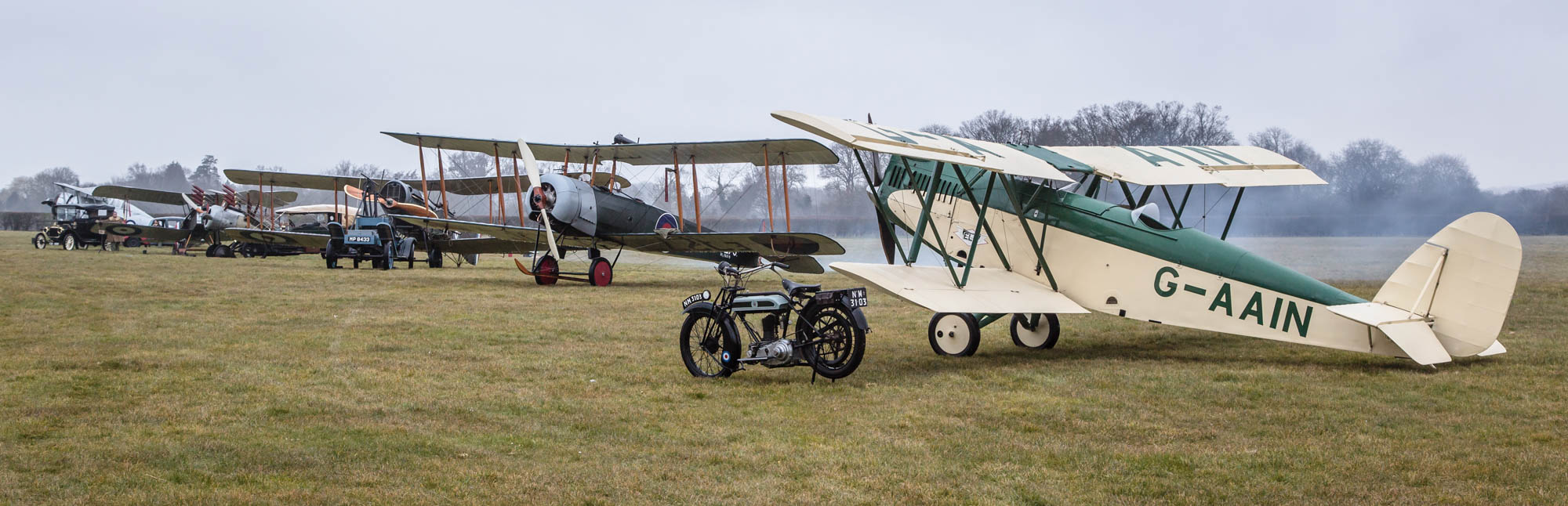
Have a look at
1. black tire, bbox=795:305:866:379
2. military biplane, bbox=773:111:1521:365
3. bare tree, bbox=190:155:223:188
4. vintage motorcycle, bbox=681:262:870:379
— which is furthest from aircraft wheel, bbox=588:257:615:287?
bare tree, bbox=190:155:223:188

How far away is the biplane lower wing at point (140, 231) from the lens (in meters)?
33.1

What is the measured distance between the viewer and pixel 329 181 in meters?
27.4

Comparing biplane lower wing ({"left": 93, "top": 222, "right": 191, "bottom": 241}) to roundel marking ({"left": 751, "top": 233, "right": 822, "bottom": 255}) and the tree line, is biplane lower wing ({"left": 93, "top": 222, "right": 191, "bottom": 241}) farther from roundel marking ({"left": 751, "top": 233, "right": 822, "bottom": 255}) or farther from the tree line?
roundel marking ({"left": 751, "top": 233, "right": 822, "bottom": 255})

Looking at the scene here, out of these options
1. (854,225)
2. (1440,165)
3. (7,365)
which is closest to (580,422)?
(7,365)

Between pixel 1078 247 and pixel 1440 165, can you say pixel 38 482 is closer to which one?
pixel 1078 247

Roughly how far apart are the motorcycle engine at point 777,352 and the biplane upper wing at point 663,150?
31.0 ft

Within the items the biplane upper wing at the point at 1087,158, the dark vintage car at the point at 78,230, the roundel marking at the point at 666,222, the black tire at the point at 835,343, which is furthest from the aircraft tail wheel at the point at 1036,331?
the dark vintage car at the point at 78,230

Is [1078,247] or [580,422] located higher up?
[1078,247]

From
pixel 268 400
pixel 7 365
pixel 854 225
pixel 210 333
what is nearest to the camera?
pixel 268 400

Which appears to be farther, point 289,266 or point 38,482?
point 289,266

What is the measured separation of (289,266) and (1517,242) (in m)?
24.4

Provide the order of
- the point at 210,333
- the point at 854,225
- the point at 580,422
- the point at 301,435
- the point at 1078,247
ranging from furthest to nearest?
the point at 854,225
the point at 210,333
the point at 1078,247
the point at 580,422
the point at 301,435

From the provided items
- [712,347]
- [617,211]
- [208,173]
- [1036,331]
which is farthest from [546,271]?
[208,173]

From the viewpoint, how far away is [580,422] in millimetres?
5844
